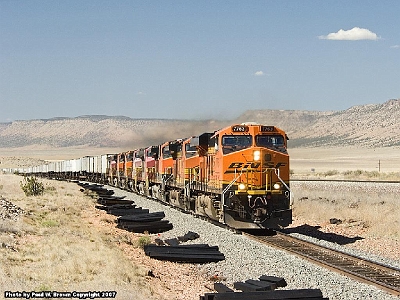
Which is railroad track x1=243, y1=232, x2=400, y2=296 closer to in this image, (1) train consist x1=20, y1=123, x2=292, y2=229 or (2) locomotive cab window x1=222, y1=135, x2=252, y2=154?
(1) train consist x1=20, y1=123, x2=292, y2=229

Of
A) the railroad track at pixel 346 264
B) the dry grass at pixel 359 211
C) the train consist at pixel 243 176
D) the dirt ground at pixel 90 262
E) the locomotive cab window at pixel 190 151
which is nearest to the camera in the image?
the dirt ground at pixel 90 262

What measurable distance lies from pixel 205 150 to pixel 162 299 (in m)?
13.1

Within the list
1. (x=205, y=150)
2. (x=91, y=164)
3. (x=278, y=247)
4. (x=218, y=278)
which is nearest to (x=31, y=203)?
(x=205, y=150)

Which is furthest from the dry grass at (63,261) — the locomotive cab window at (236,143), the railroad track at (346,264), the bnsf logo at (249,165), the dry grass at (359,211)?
the dry grass at (359,211)

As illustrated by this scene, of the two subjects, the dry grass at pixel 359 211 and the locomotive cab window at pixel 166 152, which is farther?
the locomotive cab window at pixel 166 152

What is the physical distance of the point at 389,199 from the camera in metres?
33.4

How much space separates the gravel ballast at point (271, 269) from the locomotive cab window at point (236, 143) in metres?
2.91

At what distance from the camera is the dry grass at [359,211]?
76.1 feet

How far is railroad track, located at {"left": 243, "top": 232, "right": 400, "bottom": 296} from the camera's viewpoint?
13.5 metres

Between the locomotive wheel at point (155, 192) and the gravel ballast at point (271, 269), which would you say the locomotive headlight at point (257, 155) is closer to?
the gravel ballast at point (271, 269)

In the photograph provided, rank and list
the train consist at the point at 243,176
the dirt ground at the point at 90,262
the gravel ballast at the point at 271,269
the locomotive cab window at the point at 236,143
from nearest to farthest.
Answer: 1. the dirt ground at the point at 90,262
2. the gravel ballast at the point at 271,269
3. the train consist at the point at 243,176
4. the locomotive cab window at the point at 236,143

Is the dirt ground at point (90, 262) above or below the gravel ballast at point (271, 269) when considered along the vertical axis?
above

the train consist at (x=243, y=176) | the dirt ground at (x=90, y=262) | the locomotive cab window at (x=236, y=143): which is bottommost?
the dirt ground at (x=90, y=262)

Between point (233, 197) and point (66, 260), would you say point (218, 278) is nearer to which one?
point (66, 260)
